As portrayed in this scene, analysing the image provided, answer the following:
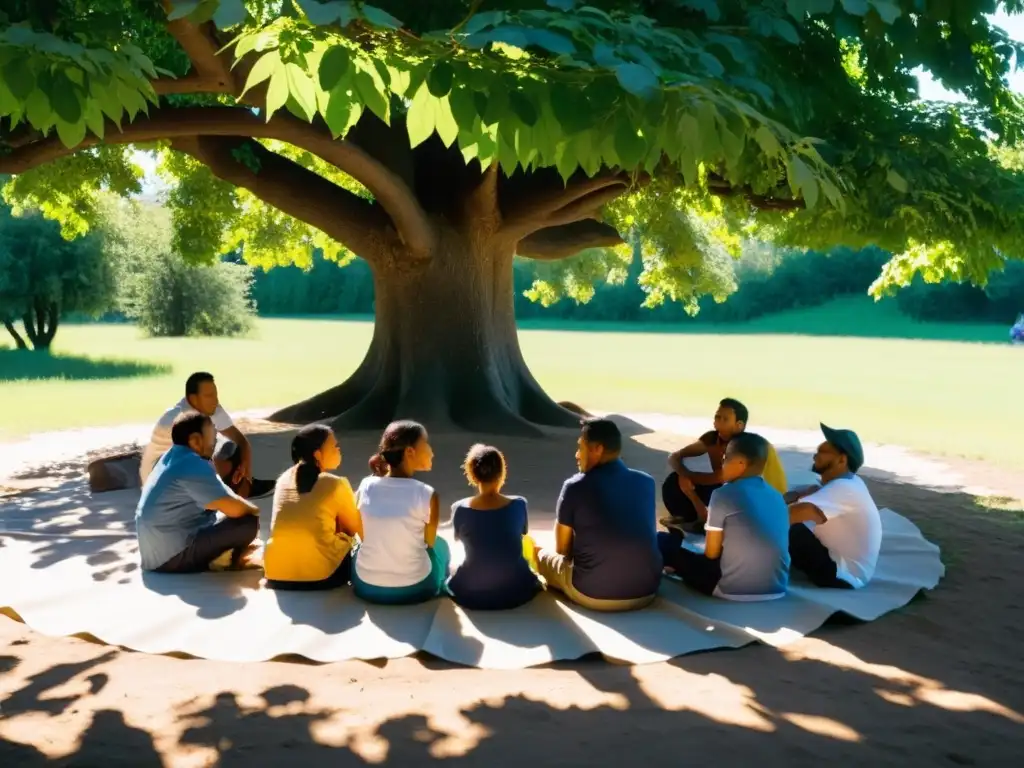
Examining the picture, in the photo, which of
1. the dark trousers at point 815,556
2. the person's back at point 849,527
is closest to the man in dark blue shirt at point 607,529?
the dark trousers at point 815,556

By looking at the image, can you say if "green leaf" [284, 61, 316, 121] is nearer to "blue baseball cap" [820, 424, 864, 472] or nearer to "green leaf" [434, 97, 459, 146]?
"green leaf" [434, 97, 459, 146]

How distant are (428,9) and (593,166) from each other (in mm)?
4081

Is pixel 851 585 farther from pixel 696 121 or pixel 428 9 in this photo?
pixel 428 9

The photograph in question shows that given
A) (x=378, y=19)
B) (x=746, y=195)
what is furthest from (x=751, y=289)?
(x=378, y=19)

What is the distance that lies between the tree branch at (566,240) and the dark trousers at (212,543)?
37.5 ft

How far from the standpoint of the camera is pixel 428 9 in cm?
778

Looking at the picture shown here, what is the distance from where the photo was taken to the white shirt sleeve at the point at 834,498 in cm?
646

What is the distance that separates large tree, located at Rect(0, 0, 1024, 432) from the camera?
404 cm

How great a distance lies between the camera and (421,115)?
429 cm

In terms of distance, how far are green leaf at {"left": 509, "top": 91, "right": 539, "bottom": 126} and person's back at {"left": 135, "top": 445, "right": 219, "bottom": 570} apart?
352 cm

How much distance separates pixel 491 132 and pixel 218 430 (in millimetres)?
4963

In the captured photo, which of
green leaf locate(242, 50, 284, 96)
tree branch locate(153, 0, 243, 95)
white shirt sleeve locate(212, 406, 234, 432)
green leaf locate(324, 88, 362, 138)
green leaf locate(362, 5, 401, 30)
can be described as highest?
tree branch locate(153, 0, 243, 95)

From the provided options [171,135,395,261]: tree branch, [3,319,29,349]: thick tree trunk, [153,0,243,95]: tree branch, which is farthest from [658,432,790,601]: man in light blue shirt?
[3,319,29,349]: thick tree trunk

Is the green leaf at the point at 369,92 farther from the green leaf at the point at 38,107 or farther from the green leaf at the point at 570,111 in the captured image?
the green leaf at the point at 38,107
